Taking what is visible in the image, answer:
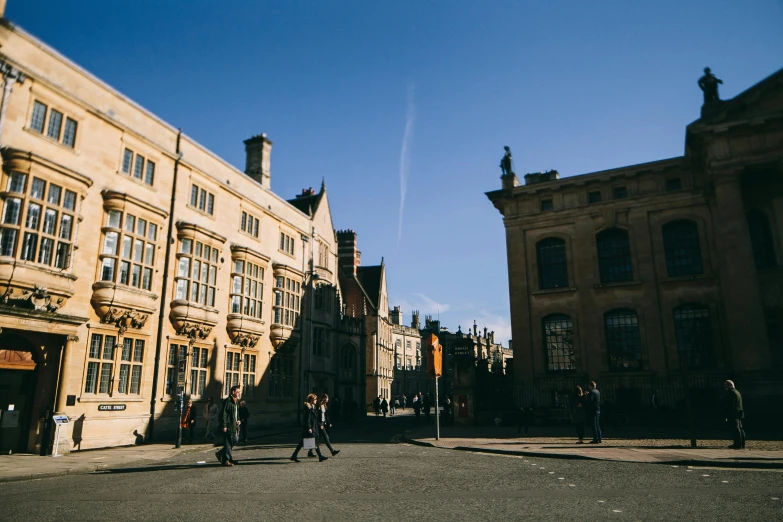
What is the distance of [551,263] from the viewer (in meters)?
31.5

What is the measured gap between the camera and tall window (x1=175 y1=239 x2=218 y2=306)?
23.4 meters

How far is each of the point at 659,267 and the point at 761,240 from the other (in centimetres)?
508

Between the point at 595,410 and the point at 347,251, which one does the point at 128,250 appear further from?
the point at 347,251

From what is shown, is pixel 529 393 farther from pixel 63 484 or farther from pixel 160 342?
pixel 63 484

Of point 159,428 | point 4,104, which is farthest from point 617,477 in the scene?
point 4,104

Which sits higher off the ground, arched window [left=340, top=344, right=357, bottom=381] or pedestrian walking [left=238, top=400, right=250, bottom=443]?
arched window [left=340, top=344, right=357, bottom=381]

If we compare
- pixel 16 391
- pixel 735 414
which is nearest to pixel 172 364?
pixel 16 391

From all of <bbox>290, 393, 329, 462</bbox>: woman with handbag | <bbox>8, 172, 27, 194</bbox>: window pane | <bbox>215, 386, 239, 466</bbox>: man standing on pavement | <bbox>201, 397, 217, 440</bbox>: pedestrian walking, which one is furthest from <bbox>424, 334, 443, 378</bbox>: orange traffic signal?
<bbox>8, 172, 27, 194</bbox>: window pane

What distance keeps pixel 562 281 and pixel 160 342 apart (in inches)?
867

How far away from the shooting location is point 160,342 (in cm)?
2183

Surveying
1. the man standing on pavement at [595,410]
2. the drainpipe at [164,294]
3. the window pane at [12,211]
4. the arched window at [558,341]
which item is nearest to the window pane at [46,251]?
the window pane at [12,211]

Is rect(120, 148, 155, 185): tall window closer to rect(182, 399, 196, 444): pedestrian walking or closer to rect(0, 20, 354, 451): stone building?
rect(0, 20, 354, 451): stone building

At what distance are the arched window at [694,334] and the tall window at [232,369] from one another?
22979 mm

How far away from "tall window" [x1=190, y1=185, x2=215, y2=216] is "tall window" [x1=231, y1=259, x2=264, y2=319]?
3034mm
